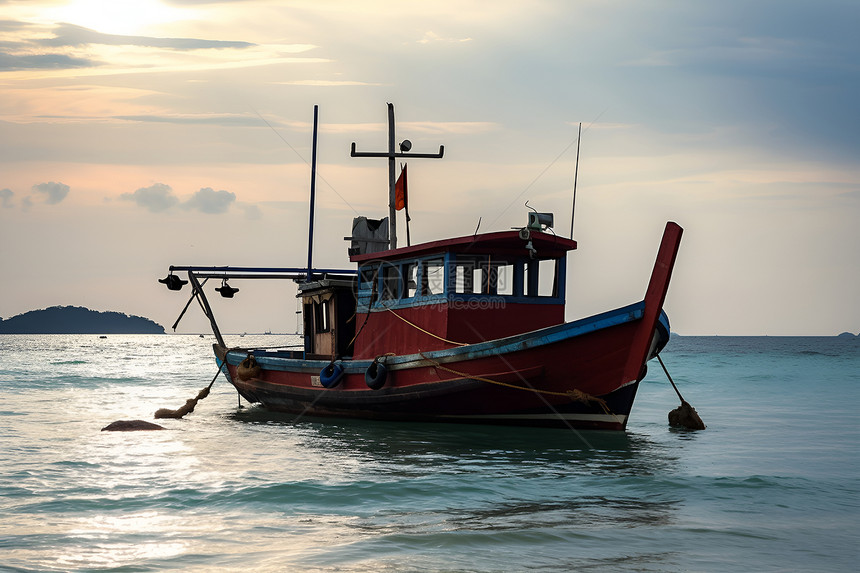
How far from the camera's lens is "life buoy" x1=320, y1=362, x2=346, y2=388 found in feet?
54.1

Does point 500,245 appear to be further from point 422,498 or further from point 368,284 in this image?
point 422,498

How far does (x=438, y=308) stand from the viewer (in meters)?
14.7

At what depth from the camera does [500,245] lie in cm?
1449

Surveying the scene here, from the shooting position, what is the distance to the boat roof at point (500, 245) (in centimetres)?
1413

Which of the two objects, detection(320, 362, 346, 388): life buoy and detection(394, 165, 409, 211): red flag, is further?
detection(394, 165, 409, 211): red flag

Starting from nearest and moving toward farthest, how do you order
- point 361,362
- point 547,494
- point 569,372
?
point 547,494 → point 569,372 → point 361,362

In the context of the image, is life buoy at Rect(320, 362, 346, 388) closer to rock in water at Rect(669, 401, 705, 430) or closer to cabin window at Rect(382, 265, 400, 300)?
cabin window at Rect(382, 265, 400, 300)

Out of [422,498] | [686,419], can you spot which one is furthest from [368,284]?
[686,419]

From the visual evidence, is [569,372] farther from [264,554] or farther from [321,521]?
[264,554]

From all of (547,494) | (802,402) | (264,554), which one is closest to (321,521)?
(264,554)

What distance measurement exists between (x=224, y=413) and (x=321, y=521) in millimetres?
14150

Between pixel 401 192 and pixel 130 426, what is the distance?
776 cm

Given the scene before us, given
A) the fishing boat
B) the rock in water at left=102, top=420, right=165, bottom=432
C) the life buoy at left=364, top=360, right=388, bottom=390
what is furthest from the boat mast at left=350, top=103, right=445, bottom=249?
the rock in water at left=102, top=420, right=165, bottom=432

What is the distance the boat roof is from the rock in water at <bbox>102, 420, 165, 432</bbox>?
22.9 feet
